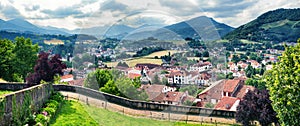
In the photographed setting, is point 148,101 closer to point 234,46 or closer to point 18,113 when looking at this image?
point 18,113

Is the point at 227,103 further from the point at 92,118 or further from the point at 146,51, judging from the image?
the point at 92,118

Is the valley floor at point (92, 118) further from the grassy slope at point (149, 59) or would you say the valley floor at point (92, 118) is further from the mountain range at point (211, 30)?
the mountain range at point (211, 30)

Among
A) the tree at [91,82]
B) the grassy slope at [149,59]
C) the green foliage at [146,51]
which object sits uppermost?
the green foliage at [146,51]

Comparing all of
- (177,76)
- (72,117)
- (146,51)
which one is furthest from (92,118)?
(177,76)

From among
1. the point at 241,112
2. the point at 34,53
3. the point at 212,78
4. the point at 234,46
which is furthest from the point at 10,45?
the point at 234,46

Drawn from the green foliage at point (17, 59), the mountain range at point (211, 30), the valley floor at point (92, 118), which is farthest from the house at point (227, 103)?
the green foliage at point (17, 59)

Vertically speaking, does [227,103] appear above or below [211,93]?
below
